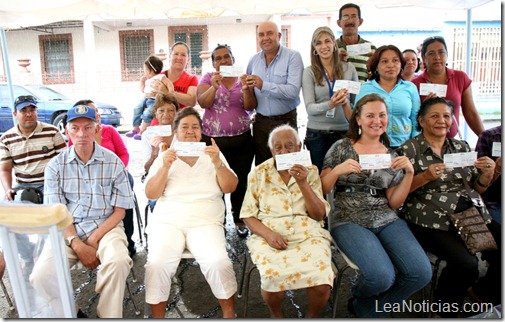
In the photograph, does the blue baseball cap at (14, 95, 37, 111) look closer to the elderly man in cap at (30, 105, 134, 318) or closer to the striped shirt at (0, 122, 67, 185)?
the striped shirt at (0, 122, 67, 185)

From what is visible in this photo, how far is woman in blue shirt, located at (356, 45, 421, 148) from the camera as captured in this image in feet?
9.67

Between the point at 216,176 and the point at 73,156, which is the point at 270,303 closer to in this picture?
the point at 216,176

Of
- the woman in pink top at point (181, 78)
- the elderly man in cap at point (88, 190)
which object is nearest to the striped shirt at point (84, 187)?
the elderly man in cap at point (88, 190)

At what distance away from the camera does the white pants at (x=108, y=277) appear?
1883 millimetres

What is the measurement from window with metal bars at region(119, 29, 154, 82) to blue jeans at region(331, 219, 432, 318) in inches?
466

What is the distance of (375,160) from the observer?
7.83ft

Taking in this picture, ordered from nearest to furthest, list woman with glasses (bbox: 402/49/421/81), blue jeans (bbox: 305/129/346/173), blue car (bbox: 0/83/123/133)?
blue jeans (bbox: 305/129/346/173), woman with glasses (bbox: 402/49/421/81), blue car (bbox: 0/83/123/133)

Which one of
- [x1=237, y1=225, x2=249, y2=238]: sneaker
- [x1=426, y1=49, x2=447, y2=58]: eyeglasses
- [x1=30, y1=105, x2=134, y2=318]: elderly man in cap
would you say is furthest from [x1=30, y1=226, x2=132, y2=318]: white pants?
[x1=426, y1=49, x2=447, y2=58]: eyeglasses

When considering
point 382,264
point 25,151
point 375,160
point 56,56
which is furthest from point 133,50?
point 382,264

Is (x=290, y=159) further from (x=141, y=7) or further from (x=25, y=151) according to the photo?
(x=141, y=7)

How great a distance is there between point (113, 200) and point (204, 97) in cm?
130

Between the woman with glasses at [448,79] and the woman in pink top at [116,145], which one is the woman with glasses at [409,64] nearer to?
the woman with glasses at [448,79]

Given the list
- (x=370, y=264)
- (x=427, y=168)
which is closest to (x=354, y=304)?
(x=370, y=264)

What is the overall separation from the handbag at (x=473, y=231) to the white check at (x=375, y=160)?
1.94 ft
